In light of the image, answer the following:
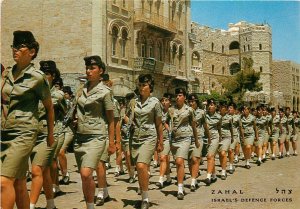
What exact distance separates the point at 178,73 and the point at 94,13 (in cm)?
1126

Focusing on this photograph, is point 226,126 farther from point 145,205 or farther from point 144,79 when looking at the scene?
point 145,205

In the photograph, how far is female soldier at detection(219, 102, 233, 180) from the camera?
1150 centimetres

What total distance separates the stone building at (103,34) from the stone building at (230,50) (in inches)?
1572

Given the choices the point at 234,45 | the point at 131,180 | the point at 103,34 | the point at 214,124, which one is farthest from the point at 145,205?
the point at 234,45

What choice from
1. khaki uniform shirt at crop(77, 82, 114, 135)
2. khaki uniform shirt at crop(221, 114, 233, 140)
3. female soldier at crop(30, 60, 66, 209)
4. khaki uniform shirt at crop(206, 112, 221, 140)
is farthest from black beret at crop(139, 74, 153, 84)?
khaki uniform shirt at crop(221, 114, 233, 140)

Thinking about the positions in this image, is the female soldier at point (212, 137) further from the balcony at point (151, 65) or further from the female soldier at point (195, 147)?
the balcony at point (151, 65)

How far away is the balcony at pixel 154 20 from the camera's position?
103 ft

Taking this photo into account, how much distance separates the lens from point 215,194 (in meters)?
8.88

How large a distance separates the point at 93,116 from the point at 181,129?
9.17ft

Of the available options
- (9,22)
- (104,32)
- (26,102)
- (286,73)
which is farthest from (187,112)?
(286,73)

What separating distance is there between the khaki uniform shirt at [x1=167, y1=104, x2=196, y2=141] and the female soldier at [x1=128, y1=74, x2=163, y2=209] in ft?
3.47

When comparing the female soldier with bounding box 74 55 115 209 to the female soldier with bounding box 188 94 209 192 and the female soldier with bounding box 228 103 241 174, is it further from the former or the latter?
the female soldier with bounding box 228 103 241 174

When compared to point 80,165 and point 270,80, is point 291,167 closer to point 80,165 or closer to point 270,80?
point 80,165

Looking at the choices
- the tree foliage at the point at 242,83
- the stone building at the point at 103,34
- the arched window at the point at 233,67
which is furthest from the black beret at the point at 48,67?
the arched window at the point at 233,67
